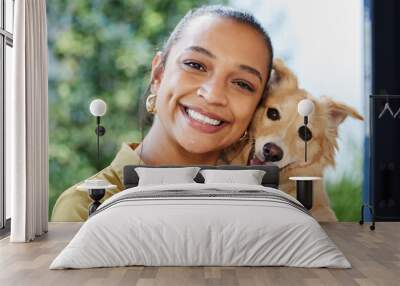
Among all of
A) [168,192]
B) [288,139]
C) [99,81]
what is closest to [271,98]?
[288,139]

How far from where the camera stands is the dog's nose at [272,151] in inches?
302

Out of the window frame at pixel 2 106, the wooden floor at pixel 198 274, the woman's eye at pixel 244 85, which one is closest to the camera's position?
the wooden floor at pixel 198 274

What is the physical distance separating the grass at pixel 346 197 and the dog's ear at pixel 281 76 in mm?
1325

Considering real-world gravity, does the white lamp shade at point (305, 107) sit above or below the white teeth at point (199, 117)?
above

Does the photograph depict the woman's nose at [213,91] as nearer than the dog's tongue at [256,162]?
Yes

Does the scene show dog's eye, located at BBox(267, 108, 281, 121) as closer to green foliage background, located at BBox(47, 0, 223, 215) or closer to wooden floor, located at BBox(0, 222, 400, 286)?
green foliage background, located at BBox(47, 0, 223, 215)

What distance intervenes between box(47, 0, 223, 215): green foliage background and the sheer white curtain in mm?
1032

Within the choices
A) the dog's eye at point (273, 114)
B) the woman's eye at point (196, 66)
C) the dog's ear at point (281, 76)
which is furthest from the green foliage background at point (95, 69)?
the dog's eye at point (273, 114)

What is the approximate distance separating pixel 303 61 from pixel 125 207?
371 centimetres

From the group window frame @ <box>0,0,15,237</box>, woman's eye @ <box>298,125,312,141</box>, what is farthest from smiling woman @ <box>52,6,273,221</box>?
window frame @ <box>0,0,15,237</box>

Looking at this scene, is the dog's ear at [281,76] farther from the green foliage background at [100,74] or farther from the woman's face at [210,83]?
the green foliage background at [100,74]

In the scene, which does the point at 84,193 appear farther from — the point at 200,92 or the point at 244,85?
the point at 244,85

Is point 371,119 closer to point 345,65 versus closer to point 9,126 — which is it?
point 345,65

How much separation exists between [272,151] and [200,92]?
1.16 metres
